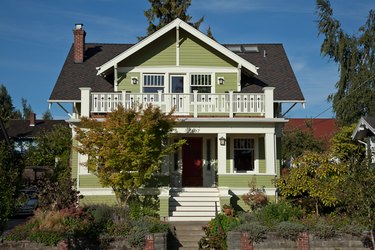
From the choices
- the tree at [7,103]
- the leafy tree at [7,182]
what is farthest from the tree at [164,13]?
the tree at [7,103]

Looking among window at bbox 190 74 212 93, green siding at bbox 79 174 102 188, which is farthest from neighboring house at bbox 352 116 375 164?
green siding at bbox 79 174 102 188

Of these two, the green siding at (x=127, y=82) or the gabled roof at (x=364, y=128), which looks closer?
the green siding at (x=127, y=82)

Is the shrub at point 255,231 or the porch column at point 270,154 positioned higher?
the porch column at point 270,154

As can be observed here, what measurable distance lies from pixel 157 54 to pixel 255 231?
1007cm

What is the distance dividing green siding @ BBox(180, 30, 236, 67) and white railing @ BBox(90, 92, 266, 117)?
7.36ft

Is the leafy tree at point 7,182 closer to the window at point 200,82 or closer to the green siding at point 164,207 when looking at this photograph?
the green siding at point 164,207

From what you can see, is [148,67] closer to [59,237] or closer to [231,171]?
[231,171]

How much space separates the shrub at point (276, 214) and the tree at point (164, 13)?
63.3 ft

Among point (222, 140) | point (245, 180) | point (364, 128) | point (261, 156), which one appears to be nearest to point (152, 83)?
point (222, 140)

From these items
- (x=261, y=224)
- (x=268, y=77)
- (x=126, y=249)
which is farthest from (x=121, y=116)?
(x=268, y=77)

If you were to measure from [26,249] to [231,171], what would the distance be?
9.61 metres

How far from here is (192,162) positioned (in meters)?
21.7

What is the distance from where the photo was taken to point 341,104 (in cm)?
3325

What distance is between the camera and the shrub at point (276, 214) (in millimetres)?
15641
